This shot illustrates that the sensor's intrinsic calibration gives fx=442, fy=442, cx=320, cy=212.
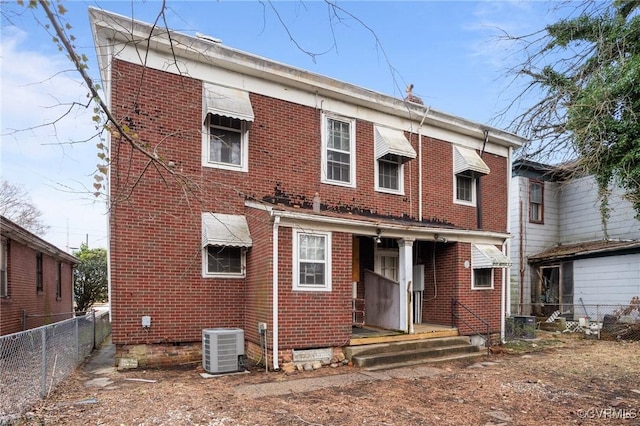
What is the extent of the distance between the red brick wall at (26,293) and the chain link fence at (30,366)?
4768 millimetres

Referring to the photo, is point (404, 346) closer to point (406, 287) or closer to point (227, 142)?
point (406, 287)

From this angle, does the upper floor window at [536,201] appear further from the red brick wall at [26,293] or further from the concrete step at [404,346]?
the red brick wall at [26,293]

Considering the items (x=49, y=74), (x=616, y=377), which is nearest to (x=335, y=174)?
(x=616, y=377)

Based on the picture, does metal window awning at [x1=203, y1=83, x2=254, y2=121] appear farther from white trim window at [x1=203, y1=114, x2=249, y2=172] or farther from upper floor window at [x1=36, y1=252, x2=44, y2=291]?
upper floor window at [x1=36, y1=252, x2=44, y2=291]

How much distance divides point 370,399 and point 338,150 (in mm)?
6640

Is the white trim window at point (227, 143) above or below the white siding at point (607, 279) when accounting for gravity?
above

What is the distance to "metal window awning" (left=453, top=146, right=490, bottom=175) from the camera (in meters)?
13.3

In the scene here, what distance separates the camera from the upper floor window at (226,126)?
31.2 ft

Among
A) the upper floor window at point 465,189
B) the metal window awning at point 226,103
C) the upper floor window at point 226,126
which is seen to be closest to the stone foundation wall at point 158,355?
the upper floor window at point 226,126

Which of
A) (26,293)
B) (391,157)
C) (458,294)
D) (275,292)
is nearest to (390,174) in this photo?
(391,157)

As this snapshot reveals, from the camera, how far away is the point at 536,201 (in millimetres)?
18828

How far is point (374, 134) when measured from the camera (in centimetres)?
1216

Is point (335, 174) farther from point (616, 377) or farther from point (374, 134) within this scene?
point (616, 377)

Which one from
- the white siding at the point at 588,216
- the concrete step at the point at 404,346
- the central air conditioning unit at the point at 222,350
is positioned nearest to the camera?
the central air conditioning unit at the point at 222,350
